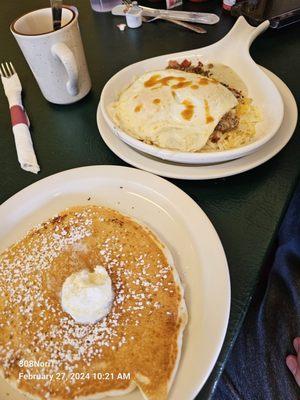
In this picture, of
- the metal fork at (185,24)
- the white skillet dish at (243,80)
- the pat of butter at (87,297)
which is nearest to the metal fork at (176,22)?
the metal fork at (185,24)

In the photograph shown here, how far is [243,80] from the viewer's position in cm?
104

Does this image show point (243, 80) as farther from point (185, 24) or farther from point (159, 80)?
point (185, 24)

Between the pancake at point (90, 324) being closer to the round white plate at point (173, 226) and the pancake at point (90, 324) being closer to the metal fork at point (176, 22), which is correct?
the round white plate at point (173, 226)

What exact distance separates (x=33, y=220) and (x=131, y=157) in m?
0.29

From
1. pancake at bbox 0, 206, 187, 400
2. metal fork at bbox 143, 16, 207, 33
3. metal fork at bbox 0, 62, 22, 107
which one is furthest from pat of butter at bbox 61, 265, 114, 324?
metal fork at bbox 143, 16, 207, 33

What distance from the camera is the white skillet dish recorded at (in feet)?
2.57

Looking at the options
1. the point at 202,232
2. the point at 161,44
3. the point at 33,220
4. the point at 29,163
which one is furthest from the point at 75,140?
the point at 161,44

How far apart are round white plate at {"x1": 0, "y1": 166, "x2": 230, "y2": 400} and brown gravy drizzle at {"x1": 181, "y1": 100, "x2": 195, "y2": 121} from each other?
18cm

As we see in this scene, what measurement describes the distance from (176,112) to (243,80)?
342 mm

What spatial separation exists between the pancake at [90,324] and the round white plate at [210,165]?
0.17 metres

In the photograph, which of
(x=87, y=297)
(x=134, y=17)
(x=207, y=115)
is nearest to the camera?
(x=87, y=297)

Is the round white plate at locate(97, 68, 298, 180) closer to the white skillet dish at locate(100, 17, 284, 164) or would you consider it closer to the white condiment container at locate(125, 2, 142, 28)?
the white skillet dish at locate(100, 17, 284, 164)

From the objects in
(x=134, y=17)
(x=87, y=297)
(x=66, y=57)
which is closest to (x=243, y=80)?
(x=66, y=57)

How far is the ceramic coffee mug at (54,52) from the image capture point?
89cm
